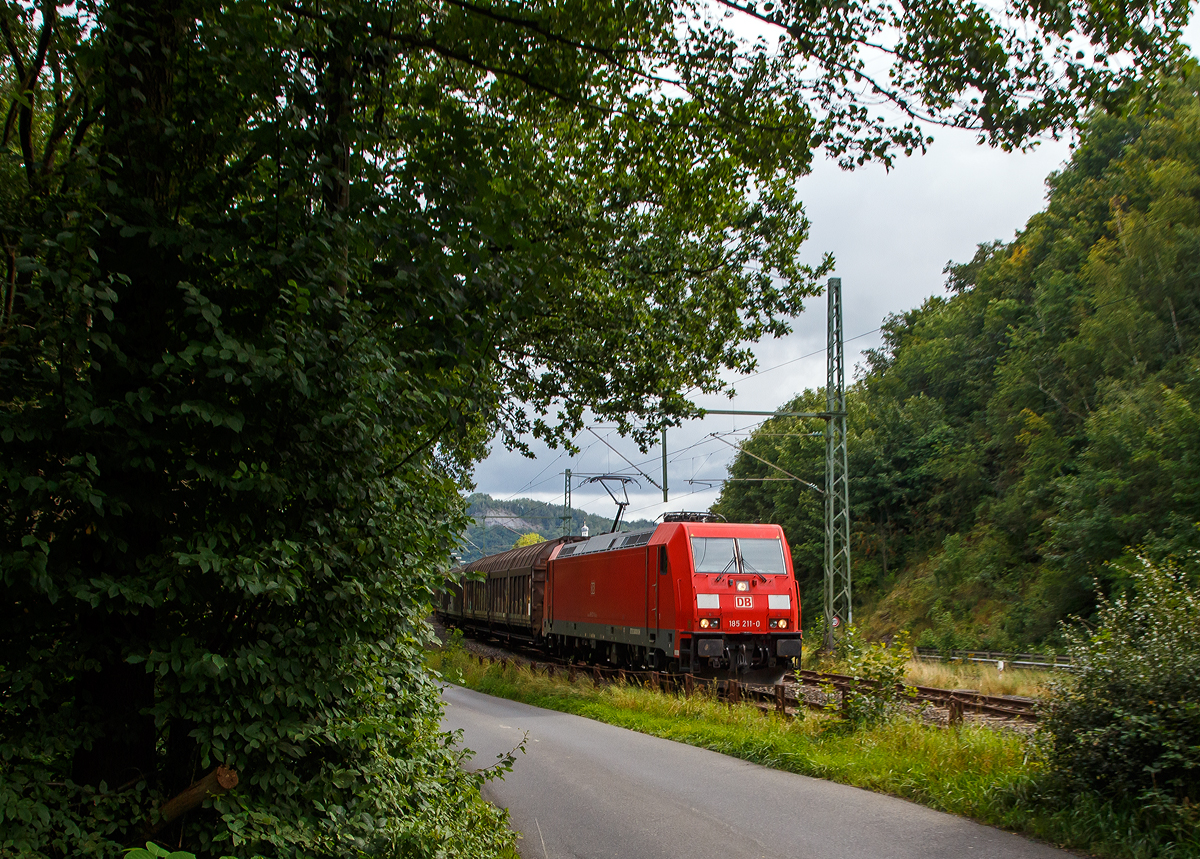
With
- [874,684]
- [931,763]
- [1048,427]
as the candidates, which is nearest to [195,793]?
[931,763]

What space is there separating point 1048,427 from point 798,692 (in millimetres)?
30558

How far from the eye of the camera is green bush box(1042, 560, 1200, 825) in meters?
6.06

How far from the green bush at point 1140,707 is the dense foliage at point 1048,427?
56.1 ft

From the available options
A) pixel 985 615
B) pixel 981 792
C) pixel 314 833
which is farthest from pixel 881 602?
pixel 314 833

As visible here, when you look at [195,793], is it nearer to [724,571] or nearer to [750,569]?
[724,571]

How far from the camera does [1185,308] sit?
34.5 m

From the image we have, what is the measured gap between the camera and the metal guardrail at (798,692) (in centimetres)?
1085

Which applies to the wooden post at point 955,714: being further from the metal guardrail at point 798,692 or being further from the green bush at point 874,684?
the green bush at point 874,684

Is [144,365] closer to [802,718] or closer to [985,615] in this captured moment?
[802,718]

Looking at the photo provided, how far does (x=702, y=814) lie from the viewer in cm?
772

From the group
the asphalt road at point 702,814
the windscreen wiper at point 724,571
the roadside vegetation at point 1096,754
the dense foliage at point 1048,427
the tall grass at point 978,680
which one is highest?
the dense foliage at point 1048,427

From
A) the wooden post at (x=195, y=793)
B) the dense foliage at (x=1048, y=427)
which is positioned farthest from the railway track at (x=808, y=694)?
the dense foliage at (x=1048, y=427)

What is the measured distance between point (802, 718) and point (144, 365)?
9.38 metres

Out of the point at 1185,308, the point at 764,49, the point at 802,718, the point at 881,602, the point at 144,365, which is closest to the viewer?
the point at 144,365
